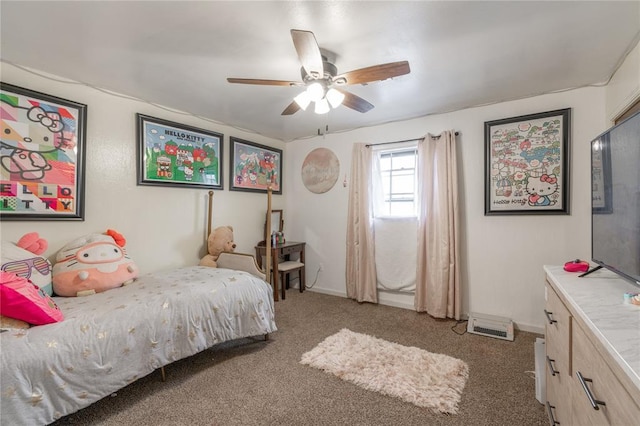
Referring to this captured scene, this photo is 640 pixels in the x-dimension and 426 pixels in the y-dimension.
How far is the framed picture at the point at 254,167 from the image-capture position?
3564 mm

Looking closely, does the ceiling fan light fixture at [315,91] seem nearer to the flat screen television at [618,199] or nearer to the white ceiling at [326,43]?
the white ceiling at [326,43]

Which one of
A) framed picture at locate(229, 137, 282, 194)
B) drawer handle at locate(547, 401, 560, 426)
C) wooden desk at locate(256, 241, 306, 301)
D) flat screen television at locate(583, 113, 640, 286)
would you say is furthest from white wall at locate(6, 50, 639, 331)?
drawer handle at locate(547, 401, 560, 426)

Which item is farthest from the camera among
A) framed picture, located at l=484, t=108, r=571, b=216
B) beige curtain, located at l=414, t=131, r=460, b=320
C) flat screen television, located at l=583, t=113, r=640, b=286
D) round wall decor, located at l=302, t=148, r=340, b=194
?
round wall decor, located at l=302, t=148, r=340, b=194

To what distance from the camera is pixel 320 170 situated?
3965 millimetres

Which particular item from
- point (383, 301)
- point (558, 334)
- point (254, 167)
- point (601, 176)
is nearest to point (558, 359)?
point (558, 334)

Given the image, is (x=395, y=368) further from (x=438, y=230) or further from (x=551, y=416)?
(x=438, y=230)

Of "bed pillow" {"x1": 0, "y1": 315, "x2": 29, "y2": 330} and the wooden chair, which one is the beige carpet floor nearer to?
"bed pillow" {"x1": 0, "y1": 315, "x2": 29, "y2": 330}

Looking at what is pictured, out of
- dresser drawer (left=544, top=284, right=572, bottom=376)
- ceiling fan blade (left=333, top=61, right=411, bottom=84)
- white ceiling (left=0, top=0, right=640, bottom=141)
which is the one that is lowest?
dresser drawer (left=544, top=284, right=572, bottom=376)

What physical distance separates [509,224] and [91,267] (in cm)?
366

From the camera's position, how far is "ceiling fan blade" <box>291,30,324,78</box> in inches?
53.7

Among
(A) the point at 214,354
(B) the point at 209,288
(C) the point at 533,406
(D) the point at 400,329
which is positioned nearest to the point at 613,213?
(C) the point at 533,406

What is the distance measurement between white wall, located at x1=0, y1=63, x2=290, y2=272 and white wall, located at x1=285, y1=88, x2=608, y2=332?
6.19 ft

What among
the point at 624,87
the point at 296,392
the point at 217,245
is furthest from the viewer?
the point at 217,245

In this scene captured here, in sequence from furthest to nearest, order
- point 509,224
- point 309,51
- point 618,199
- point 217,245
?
point 217,245 → point 509,224 → point 309,51 → point 618,199
